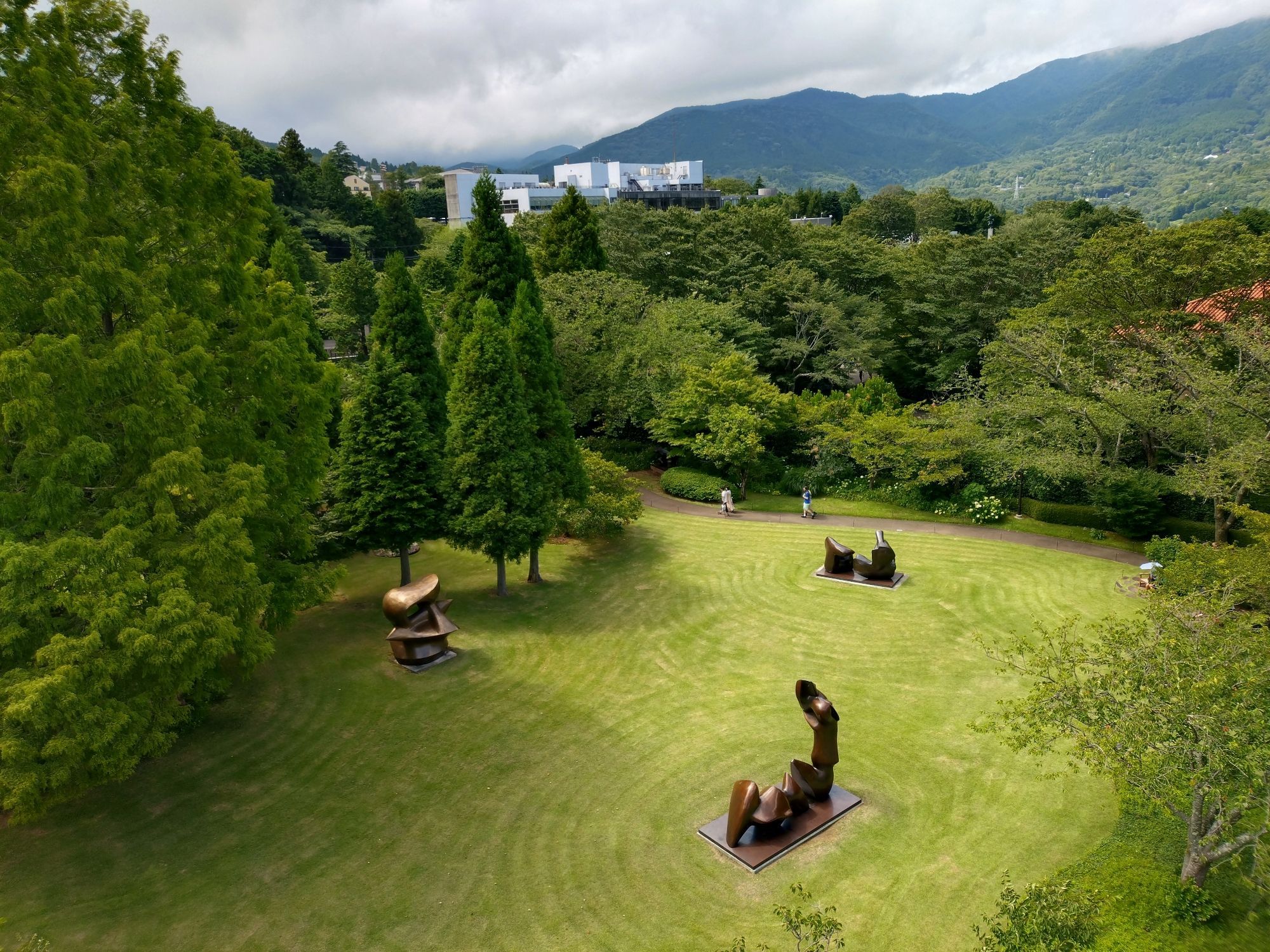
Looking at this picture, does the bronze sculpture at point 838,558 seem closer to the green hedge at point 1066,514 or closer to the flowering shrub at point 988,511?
the flowering shrub at point 988,511

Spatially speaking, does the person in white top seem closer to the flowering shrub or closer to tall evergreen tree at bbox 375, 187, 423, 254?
the flowering shrub

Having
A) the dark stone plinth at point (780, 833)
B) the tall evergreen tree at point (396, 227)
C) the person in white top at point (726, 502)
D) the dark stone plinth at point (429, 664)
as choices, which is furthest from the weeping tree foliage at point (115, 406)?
the tall evergreen tree at point (396, 227)

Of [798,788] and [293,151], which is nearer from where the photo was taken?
[798,788]

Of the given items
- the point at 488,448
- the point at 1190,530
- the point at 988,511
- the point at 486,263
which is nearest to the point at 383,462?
the point at 488,448

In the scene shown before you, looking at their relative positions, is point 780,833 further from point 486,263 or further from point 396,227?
point 396,227

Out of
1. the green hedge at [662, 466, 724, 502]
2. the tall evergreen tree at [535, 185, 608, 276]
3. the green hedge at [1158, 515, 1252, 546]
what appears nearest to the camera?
the green hedge at [1158, 515, 1252, 546]

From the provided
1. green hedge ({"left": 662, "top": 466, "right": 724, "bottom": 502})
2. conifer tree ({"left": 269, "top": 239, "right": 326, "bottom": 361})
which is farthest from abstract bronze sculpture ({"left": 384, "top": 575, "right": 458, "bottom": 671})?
green hedge ({"left": 662, "top": 466, "right": 724, "bottom": 502})
